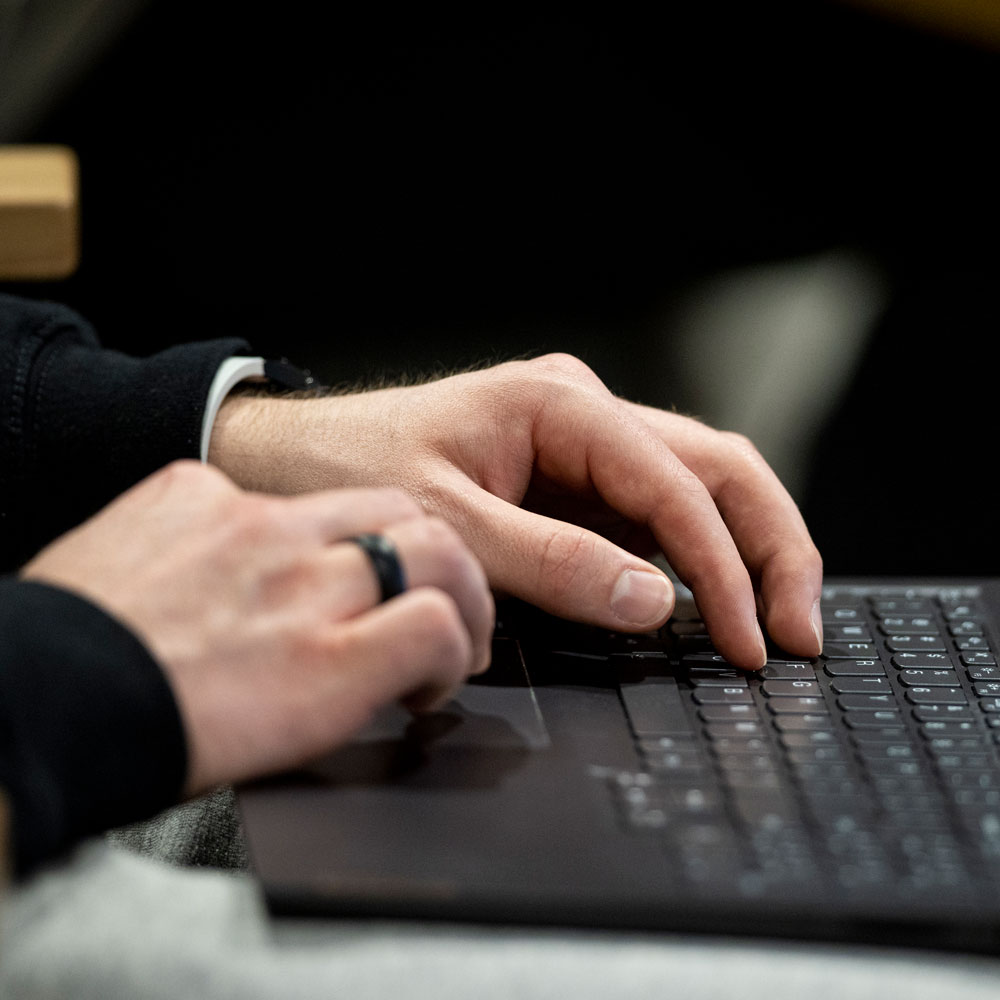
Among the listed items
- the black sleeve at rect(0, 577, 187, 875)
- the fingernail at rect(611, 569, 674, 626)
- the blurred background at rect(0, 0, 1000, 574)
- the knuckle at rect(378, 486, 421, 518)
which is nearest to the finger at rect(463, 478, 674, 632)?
the fingernail at rect(611, 569, 674, 626)

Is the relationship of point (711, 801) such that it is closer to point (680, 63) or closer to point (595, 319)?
point (595, 319)

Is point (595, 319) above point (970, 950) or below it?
below

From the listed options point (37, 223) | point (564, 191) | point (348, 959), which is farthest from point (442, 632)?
point (564, 191)

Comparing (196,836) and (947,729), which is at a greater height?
(947,729)

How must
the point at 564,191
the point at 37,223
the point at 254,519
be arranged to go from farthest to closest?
the point at 564,191 → the point at 37,223 → the point at 254,519

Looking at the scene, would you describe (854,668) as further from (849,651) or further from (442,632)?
(442,632)

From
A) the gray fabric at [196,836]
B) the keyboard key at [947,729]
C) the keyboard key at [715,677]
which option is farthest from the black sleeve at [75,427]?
the keyboard key at [947,729]

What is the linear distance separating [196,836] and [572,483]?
0.86 feet

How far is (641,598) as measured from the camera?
0.52m

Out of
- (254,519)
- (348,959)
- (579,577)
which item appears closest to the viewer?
(348,959)

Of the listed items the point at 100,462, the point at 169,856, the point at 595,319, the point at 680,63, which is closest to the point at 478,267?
the point at 595,319

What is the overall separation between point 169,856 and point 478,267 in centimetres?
77

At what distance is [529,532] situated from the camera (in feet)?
1.75

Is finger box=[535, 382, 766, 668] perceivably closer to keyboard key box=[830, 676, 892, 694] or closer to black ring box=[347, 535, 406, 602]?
keyboard key box=[830, 676, 892, 694]
